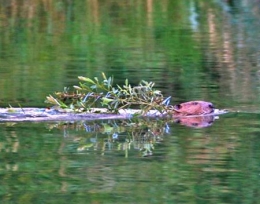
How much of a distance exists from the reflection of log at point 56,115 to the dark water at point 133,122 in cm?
26

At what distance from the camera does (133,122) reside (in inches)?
365

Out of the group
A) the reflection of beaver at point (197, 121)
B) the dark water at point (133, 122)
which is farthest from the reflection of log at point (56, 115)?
the dark water at point (133, 122)

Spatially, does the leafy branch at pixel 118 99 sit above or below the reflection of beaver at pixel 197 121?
above

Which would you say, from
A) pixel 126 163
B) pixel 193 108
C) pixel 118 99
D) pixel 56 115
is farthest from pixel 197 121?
pixel 126 163

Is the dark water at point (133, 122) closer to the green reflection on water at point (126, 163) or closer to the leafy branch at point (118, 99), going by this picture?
the green reflection on water at point (126, 163)

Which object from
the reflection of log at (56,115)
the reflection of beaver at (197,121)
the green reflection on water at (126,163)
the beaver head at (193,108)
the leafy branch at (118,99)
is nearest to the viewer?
the green reflection on water at (126,163)

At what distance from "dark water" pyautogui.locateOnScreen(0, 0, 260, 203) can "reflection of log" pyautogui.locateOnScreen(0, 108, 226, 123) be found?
0.86 ft

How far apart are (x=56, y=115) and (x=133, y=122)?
Answer: 0.77 m

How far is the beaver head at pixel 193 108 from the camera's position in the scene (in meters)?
9.65

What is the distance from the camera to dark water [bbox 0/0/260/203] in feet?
21.6

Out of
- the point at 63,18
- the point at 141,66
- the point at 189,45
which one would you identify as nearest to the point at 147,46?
the point at 189,45

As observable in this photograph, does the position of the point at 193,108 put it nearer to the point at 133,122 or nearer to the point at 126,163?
the point at 133,122

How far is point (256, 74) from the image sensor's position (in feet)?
42.8

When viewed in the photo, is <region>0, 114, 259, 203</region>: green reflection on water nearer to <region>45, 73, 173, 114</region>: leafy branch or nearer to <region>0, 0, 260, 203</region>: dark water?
<region>0, 0, 260, 203</region>: dark water
